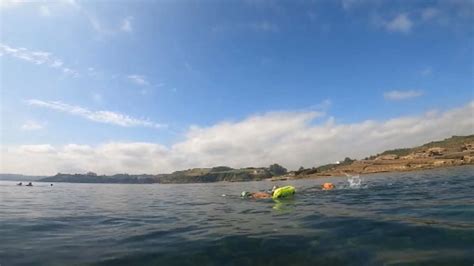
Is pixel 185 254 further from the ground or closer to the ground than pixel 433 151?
closer to the ground

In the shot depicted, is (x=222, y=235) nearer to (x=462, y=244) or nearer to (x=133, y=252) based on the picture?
(x=133, y=252)

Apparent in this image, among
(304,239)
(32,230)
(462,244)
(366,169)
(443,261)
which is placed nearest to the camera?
(443,261)

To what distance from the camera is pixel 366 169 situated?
479 ft

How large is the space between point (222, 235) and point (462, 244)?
8.11 m

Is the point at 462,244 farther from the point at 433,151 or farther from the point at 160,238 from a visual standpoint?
the point at 433,151

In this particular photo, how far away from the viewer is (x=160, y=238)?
13.9 meters

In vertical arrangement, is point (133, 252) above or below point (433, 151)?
below

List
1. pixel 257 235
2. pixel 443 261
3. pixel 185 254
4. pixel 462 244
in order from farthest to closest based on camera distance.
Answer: pixel 257 235, pixel 185 254, pixel 462 244, pixel 443 261

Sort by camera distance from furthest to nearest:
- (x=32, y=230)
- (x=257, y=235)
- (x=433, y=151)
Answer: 1. (x=433, y=151)
2. (x=32, y=230)
3. (x=257, y=235)

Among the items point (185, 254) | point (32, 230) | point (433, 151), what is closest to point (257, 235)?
point (185, 254)

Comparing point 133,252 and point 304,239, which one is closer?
point 133,252

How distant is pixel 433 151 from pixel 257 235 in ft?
563

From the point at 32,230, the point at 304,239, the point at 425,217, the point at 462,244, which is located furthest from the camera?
the point at 32,230

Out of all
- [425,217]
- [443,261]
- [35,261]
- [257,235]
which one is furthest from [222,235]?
[425,217]
